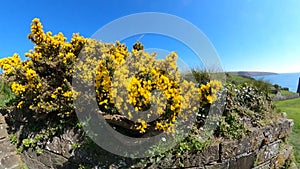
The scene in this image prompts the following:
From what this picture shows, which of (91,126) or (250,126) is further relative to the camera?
(250,126)

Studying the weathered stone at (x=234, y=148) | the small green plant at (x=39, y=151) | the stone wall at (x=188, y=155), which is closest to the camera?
the stone wall at (x=188, y=155)

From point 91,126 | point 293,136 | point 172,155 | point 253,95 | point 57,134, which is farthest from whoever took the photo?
point 293,136

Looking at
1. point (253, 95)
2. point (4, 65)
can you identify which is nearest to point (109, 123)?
point (4, 65)

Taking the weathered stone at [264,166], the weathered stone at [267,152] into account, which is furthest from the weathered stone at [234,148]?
the weathered stone at [264,166]

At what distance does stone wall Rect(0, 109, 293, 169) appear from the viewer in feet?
9.55

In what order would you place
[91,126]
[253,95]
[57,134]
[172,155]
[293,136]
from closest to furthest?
[172,155], [91,126], [57,134], [253,95], [293,136]

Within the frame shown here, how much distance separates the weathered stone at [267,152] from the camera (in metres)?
3.51

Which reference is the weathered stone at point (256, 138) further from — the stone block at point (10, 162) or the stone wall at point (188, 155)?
the stone block at point (10, 162)

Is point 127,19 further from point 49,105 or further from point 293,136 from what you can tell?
point 293,136

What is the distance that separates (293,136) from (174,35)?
498 centimetres

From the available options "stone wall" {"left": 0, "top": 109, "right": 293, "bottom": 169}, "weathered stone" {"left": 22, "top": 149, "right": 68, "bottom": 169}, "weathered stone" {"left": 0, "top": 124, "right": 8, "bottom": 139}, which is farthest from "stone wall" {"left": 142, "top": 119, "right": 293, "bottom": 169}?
"weathered stone" {"left": 0, "top": 124, "right": 8, "bottom": 139}

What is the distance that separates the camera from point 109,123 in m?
3.03

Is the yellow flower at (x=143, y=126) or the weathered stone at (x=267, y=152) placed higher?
the yellow flower at (x=143, y=126)

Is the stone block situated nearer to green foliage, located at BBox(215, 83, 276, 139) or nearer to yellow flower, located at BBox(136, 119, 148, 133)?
yellow flower, located at BBox(136, 119, 148, 133)
